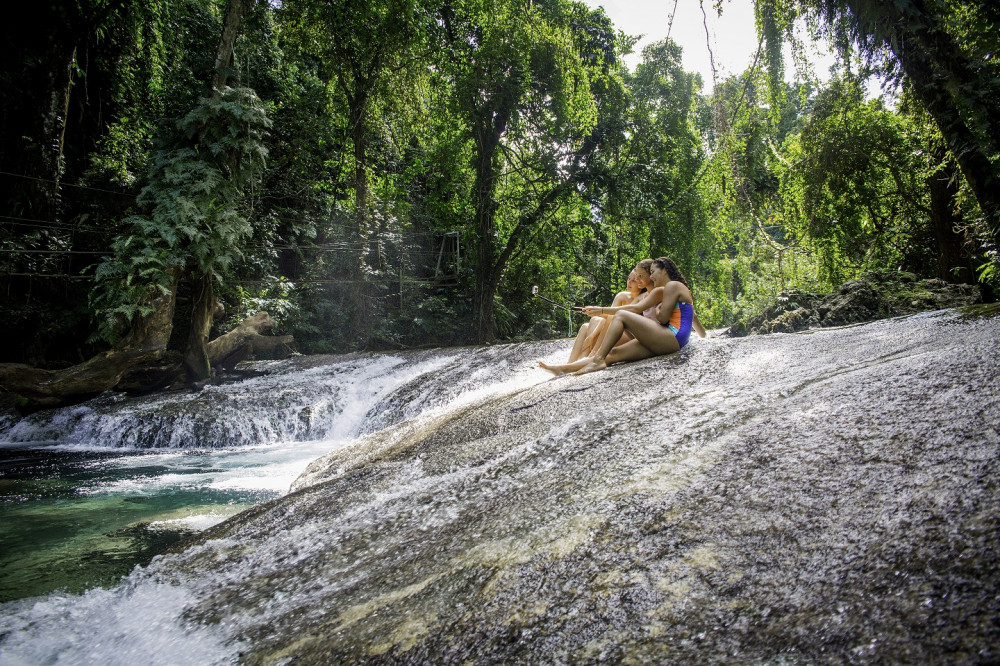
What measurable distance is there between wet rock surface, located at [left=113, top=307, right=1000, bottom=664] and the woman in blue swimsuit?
5.85 ft

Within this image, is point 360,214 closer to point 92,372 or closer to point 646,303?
point 92,372

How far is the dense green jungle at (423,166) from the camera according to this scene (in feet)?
30.5

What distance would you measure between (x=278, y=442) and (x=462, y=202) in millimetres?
9044

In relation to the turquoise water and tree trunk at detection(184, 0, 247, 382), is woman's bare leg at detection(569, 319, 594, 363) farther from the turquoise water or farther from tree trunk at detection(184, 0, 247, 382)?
tree trunk at detection(184, 0, 247, 382)

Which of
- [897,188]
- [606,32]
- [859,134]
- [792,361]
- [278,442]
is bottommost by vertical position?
[278,442]

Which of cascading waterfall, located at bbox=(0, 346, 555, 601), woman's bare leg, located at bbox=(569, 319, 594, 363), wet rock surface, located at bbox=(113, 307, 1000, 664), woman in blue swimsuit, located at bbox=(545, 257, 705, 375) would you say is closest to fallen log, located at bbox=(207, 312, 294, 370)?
cascading waterfall, located at bbox=(0, 346, 555, 601)

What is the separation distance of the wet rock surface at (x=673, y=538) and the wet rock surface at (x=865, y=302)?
377 cm

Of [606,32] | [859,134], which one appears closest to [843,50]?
[859,134]

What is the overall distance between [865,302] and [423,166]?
11.3 m

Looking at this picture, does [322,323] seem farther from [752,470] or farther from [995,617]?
[995,617]

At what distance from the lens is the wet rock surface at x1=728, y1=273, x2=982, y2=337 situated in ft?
23.1

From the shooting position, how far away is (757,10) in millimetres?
7590

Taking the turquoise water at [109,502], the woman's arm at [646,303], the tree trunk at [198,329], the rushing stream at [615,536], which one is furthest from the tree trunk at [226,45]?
the woman's arm at [646,303]

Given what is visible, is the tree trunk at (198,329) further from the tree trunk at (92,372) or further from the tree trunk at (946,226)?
the tree trunk at (946,226)
